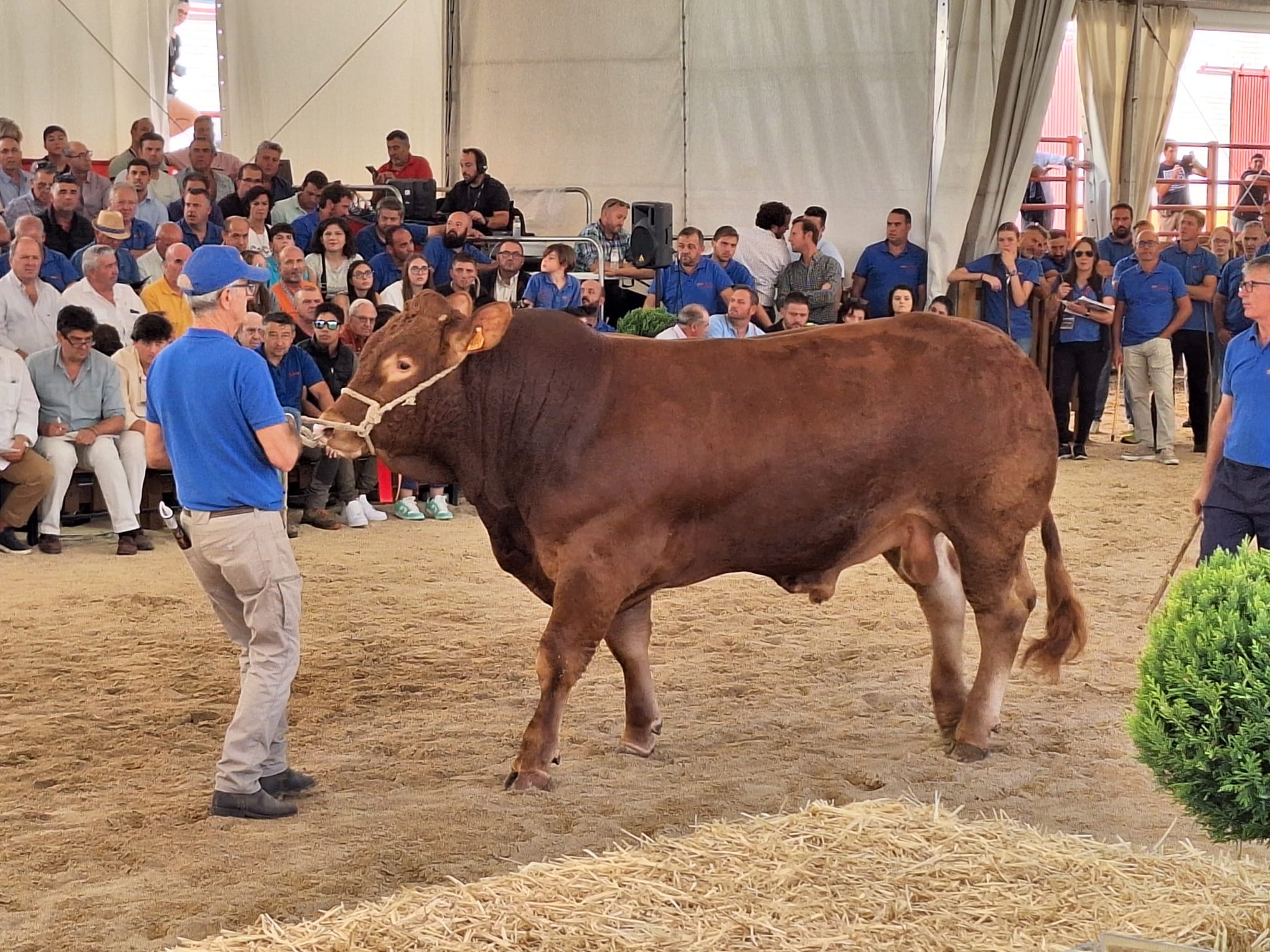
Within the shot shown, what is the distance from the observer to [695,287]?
41.4 feet

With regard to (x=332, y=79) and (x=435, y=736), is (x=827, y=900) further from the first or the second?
(x=332, y=79)

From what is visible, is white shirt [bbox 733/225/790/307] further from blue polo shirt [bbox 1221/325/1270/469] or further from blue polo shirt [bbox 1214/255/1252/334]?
blue polo shirt [bbox 1221/325/1270/469]

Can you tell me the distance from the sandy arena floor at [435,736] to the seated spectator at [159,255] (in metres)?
3.27

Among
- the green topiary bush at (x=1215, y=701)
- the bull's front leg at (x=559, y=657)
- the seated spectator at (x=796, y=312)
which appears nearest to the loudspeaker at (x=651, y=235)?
the seated spectator at (x=796, y=312)

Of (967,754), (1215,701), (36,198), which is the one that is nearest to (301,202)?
(36,198)

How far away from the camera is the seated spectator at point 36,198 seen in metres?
11.7

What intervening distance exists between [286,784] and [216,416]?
1226 mm

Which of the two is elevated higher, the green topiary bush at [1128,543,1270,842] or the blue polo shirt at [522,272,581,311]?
the blue polo shirt at [522,272,581,311]

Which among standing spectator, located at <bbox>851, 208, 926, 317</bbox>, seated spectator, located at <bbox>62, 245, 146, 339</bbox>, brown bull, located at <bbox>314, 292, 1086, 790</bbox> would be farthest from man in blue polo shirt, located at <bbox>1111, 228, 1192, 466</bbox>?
brown bull, located at <bbox>314, 292, 1086, 790</bbox>

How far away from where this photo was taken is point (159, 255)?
11.4 metres

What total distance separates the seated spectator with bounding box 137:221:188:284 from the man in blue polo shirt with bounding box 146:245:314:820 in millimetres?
6922

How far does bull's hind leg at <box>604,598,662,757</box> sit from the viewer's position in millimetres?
5383

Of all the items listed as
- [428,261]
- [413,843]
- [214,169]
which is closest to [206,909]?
[413,843]

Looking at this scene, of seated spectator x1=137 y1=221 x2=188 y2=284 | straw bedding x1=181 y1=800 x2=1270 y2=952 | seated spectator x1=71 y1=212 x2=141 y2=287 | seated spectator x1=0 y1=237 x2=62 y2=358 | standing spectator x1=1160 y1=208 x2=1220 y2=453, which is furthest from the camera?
standing spectator x1=1160 y1=208 x2=1220 y2=453
